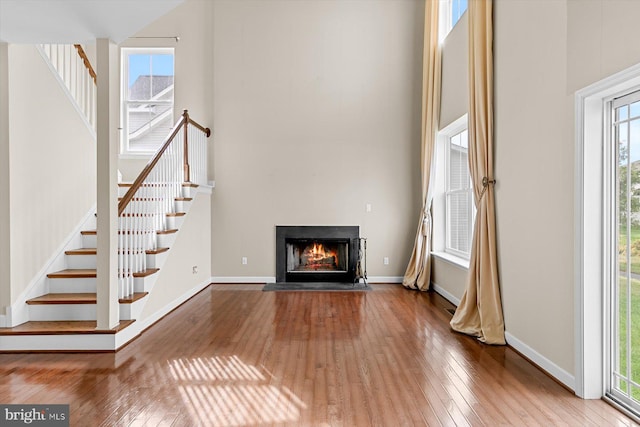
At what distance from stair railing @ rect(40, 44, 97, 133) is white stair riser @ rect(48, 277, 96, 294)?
77.5 inches

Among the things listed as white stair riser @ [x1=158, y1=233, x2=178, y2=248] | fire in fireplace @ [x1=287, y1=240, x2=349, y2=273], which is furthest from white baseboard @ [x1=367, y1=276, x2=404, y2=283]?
white stair riser @ [x1=158, y1=233, x2=178, y2=248]

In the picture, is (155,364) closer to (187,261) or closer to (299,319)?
(299,319)

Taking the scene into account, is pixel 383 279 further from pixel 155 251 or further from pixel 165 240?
pixel 155 251

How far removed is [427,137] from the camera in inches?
226

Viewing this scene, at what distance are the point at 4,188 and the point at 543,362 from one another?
190 inches

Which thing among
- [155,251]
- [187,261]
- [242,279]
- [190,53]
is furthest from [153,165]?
[190,53]

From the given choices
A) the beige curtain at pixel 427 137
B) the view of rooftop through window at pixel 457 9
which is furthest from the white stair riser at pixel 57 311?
the view of rooftop through window at pixel 457 9

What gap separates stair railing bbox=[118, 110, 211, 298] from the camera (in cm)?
371

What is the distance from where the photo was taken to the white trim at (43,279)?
11.3 ft

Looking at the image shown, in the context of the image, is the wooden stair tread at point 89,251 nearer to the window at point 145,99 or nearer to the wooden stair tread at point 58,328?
the wooden stair tread at point 58,328

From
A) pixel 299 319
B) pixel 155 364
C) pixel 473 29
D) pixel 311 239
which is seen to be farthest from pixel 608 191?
pixel 311 239

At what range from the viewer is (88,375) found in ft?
9.17

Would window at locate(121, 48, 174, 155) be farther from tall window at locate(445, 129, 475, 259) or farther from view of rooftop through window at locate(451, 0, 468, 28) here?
tall window at locate(445, 129, 475, 259)

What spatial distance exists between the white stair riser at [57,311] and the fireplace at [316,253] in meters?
Result: 3.11
